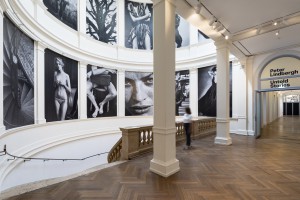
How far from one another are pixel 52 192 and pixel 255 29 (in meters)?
7.07

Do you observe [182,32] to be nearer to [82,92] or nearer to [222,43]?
[222,43]

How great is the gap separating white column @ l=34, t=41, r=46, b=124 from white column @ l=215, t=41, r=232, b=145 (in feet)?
22.2

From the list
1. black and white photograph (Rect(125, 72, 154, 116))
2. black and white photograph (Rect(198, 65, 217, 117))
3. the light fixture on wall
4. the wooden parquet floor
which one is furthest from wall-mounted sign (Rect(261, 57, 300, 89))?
black and white photograph (Rect(125, 72, 154, 116))

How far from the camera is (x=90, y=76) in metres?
10.5

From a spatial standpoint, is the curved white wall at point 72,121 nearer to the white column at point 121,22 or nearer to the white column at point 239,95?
the white column at point 121,22

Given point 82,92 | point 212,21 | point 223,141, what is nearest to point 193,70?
point 223,141

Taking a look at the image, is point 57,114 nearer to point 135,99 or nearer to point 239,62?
point 135,99

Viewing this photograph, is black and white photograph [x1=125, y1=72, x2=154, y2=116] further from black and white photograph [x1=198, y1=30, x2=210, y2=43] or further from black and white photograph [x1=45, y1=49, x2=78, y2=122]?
black and white photograph [x1=198, y1=30, x2=210, y2=43]

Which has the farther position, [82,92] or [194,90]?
[194,90]

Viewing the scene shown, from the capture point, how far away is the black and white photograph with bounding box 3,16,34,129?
197 inches

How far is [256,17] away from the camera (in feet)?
17.4

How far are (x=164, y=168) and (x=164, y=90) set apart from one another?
162 cm

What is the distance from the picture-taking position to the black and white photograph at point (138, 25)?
1268cm

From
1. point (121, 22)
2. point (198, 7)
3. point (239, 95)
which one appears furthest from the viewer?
point (121, 22)
